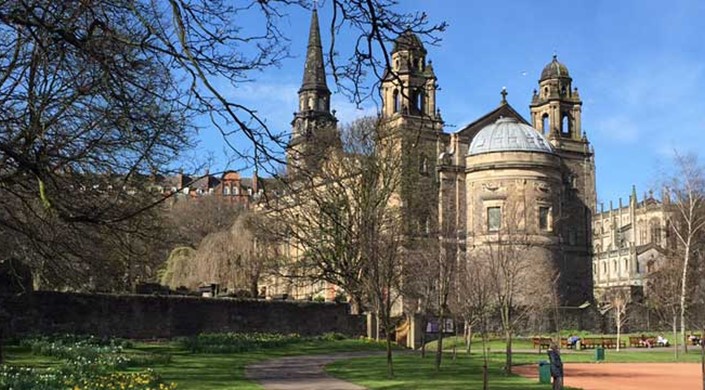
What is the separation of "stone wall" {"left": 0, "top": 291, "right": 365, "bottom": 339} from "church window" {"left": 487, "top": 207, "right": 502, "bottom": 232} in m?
13.8

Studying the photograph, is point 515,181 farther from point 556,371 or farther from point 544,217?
point 556,371

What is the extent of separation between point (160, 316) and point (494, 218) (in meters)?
24.8

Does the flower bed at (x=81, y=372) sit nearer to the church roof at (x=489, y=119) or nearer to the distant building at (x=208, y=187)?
the distant building at (x=208, y=187)

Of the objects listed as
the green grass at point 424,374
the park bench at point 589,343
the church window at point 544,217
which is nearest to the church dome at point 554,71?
the church window at point 544,217

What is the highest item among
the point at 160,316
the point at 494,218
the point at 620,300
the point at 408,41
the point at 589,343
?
the point at 494,218

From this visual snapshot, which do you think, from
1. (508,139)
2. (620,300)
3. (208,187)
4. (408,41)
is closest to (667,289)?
(620,300)

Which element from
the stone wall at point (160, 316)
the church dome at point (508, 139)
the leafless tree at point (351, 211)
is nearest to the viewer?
the stone wall at point (160, 316)

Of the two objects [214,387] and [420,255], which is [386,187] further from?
[214,387]

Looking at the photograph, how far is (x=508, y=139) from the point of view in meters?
54.9

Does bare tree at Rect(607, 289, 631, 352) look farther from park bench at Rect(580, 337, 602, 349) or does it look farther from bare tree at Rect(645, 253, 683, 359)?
park bench at Rect(580, 337, 602, 349)

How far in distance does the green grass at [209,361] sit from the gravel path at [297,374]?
17.2 inches

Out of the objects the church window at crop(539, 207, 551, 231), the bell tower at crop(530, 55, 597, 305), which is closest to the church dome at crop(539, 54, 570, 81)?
the bell tower at crop(530, 55, 597, 305)

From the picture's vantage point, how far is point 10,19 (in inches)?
252

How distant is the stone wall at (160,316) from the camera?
32594mm
